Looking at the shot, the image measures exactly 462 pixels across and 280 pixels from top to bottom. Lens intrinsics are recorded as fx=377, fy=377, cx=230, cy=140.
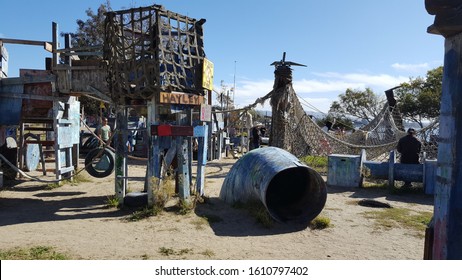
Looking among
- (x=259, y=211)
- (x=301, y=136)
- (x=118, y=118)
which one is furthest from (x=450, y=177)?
(x=301, y=136)

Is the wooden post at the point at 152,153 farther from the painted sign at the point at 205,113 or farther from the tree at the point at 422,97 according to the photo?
the tree at the point at 422,97

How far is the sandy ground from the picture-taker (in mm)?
5133

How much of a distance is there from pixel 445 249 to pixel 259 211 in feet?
13.0

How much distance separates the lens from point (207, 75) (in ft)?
25.7

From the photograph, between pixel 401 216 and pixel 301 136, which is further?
pixel 301 136

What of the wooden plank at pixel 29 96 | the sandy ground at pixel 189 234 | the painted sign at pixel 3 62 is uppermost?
the painted sign at pixel 3 62

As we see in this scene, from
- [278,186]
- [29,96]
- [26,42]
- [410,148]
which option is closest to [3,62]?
[26,42]

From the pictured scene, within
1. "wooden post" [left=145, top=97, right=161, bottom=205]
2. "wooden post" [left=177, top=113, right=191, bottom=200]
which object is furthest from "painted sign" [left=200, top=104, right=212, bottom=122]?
"wooden post" [left=145, top=97, right=161, bottom=205]

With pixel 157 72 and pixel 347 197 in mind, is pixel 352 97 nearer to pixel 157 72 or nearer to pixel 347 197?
pixel 347 197

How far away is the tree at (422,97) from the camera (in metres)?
33.9

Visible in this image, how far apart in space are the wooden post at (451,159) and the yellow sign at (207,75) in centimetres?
522

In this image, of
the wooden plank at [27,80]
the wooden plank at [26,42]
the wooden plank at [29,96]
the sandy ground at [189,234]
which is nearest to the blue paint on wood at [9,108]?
the wooden plank at [29,96]

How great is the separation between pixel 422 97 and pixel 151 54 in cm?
3375

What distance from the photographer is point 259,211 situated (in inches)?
265
